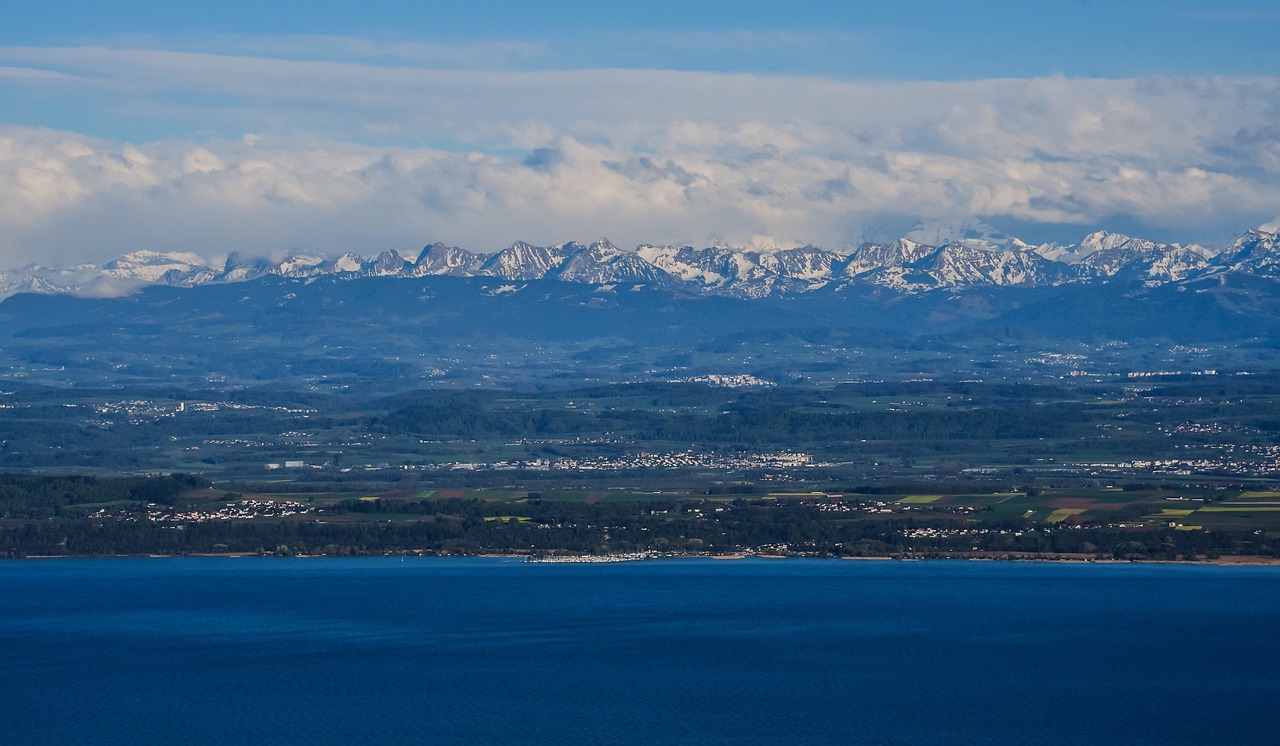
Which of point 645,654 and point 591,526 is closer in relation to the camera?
point 645,654

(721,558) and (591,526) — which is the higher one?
(591,526)

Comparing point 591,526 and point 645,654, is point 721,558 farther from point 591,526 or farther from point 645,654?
point 645,654

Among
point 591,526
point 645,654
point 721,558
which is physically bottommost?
point 721,558

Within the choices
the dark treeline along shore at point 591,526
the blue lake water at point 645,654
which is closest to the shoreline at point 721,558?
the dark treeline along shore at point 591,526

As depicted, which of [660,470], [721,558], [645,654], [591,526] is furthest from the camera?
[660,470]

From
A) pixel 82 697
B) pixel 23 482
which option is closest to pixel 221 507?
pixel 23 482

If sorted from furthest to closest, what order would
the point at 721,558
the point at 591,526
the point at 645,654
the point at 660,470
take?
1. the point at 660,470
2. the point at 591,526
3. the point at 721,558
4. the point at 645,654

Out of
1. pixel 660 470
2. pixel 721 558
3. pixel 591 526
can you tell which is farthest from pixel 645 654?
pixel 660 470

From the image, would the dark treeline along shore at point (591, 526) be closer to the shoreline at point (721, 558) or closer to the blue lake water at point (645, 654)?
the shoreline at point (721, 558)

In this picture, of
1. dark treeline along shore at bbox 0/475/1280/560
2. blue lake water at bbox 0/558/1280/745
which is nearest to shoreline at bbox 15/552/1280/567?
dark treeline along shore at bbox 0/475/1280/560
